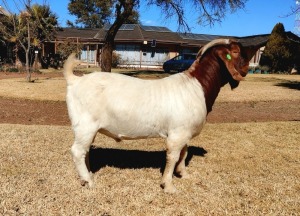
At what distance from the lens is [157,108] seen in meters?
4.41

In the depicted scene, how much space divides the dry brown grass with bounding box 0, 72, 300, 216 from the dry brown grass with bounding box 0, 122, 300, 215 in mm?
13

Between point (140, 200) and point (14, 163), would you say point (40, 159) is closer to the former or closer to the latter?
point (14, 163)

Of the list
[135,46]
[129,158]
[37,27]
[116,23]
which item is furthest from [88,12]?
[129,158]

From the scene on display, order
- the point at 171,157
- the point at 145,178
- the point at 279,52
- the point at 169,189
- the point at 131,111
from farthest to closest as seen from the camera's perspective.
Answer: the point at 279,52 → the point at 145,178 → the point at 169,189 → the point at 171,157 → the point at 131,111

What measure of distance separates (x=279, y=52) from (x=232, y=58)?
3328 cm

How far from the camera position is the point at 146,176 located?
5.25 meters

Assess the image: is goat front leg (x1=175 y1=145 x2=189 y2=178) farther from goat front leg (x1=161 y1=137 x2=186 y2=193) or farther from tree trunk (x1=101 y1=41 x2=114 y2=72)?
tree trunk (x1=101 y1=41 x2=114 y2=72)

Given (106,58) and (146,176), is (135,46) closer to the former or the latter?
(106,58)

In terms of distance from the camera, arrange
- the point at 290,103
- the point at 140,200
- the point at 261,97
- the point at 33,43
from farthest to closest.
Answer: the point at 33,43 → the point at 261,97 → the point at 290,103 → the point at 140,200

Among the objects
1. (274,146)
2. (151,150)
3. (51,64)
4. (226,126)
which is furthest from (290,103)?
(51,64)

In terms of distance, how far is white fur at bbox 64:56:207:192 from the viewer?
4371 mm

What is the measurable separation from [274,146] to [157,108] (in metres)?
4.00

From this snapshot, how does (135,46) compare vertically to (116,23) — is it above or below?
below

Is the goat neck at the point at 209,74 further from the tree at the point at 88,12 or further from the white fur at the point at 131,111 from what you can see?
the tree at the point at 88,12
